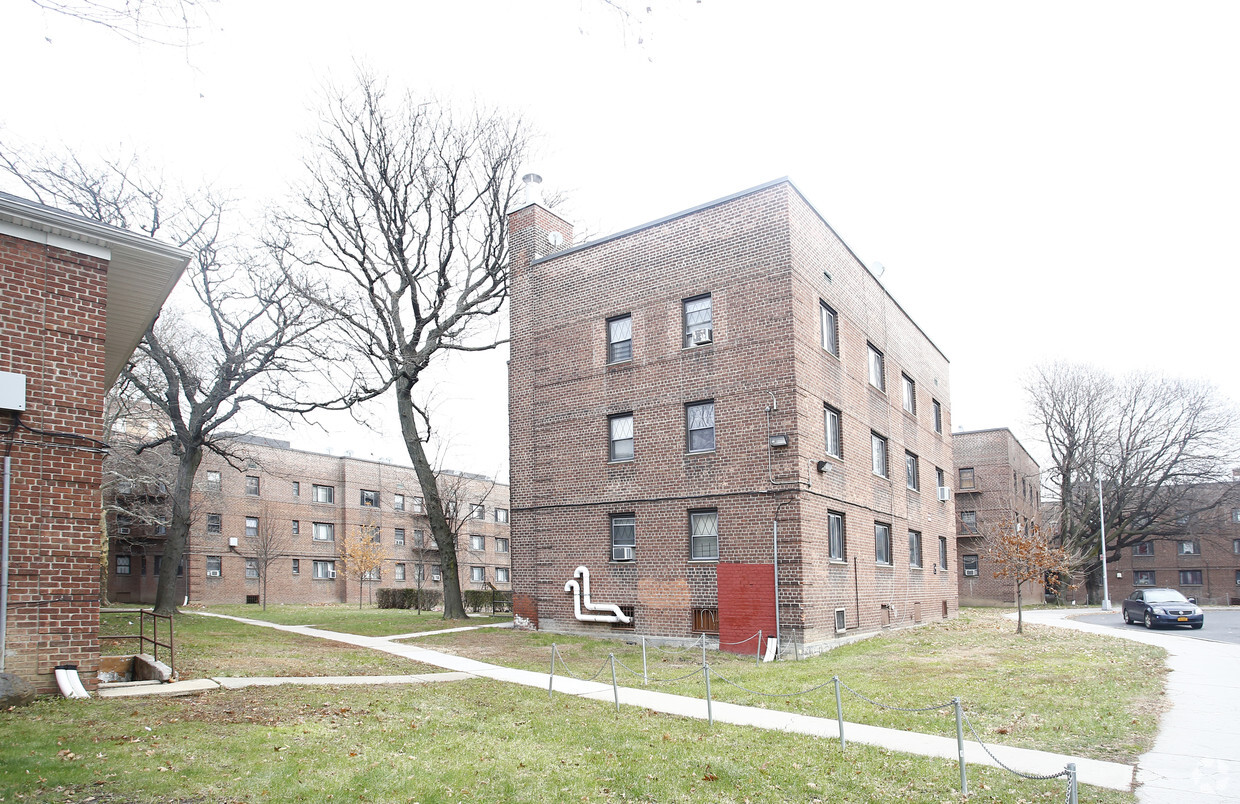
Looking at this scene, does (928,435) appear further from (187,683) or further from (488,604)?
(187,683)

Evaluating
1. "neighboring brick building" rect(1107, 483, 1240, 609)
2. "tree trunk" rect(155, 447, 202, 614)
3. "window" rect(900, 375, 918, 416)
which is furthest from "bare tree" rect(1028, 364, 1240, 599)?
"tree trunk" rect(155, 447, 202, 614)

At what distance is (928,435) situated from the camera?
102ft

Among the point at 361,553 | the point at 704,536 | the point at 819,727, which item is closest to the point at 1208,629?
the point at 704,536

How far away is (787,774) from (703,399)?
12.7m

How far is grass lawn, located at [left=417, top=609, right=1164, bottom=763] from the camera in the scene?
10312 millimetres

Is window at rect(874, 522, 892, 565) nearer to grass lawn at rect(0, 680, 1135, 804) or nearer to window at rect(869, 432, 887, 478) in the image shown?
window at rect(869, 432, 887, 478)

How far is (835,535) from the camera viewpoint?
67.5 ft

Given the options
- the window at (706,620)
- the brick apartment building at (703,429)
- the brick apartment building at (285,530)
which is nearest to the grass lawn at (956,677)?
the window at (706,620)

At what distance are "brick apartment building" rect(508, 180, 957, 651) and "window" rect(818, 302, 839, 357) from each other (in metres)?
0.06

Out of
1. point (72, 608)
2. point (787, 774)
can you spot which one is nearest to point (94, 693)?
point (72, 608)

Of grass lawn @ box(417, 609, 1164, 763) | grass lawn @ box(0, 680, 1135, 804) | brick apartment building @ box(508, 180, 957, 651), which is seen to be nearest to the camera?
grass lawn @ box(0, 680, 1135, 804)

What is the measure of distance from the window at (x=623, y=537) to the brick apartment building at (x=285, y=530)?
20.7 metres

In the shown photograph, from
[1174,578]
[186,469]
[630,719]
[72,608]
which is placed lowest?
[1174,578]

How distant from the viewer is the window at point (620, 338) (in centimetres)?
2184
